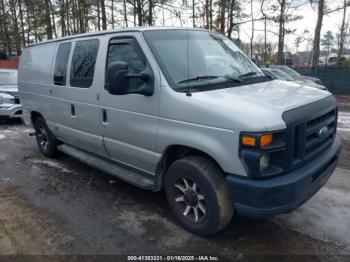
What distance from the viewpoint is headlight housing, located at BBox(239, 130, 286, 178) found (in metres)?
2.79

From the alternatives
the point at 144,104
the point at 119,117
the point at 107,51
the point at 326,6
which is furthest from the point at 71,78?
the point at 326,6

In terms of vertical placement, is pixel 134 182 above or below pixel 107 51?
below

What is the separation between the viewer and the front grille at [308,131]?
2902 mm

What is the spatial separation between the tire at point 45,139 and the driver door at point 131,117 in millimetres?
2138

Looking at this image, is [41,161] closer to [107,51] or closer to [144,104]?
[107,51]

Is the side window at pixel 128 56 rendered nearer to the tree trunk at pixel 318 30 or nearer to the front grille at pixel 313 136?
the front grille at pixel 313 136

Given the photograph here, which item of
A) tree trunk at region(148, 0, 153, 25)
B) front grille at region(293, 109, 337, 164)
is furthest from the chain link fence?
front grille at region(293, 109, 337, 164)

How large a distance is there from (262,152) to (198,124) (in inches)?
26.6

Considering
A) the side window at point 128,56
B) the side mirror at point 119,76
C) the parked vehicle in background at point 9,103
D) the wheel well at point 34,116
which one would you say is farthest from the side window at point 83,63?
the parked vehicle in background at point 9,103

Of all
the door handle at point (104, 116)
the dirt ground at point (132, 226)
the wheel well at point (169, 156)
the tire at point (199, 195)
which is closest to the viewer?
the tire at point (199, 195)

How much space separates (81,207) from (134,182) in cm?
84

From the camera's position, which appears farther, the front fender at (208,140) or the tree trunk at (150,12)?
the tree trunk at (150,12)

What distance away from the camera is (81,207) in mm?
4234

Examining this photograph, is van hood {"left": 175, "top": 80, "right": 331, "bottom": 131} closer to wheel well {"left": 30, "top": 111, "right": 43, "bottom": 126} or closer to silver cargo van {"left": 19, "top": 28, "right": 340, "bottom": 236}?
silver cargo van {"left": 19, "top": 28, "right": 340, "bottom": 236}
